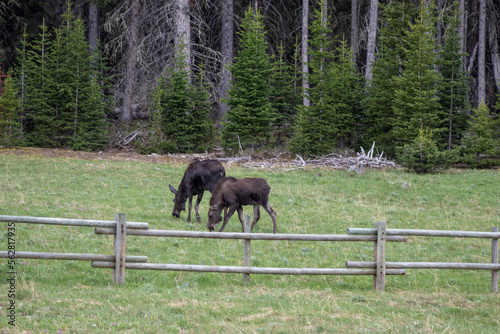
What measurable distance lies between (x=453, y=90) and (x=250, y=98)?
448 inches

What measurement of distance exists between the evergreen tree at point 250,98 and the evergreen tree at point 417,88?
6.91 meters

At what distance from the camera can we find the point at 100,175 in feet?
69.2

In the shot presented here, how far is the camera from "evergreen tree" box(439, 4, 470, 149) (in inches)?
1098

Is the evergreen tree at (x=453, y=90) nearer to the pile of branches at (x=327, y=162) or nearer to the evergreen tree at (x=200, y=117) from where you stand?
the pile of branches at (x=327, y=162)

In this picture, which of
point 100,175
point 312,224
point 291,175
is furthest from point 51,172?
point 312,224

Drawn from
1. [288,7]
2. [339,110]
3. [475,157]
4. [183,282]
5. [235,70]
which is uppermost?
[288,7]

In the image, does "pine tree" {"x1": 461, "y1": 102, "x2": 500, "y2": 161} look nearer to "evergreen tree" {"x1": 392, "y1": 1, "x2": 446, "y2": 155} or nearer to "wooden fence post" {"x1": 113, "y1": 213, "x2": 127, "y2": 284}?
"evergreen tree" {"x1": 392, "y1": 1, "x2": 446, "y2": 155}

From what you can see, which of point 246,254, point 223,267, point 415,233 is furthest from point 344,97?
point 223,267

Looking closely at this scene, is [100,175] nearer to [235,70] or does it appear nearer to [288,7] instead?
[235,70]

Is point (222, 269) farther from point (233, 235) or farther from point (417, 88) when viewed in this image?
point (417, 88)

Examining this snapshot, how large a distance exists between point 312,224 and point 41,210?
7556mm

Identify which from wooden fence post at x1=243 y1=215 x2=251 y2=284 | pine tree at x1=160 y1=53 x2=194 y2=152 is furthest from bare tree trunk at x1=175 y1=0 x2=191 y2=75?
wooden fence post at x1=243 y1=215 x2=251 y2=284

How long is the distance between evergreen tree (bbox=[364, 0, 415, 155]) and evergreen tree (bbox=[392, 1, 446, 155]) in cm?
98

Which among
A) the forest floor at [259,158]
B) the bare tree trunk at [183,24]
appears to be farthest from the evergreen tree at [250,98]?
the bare tree trunk at [183,24]
